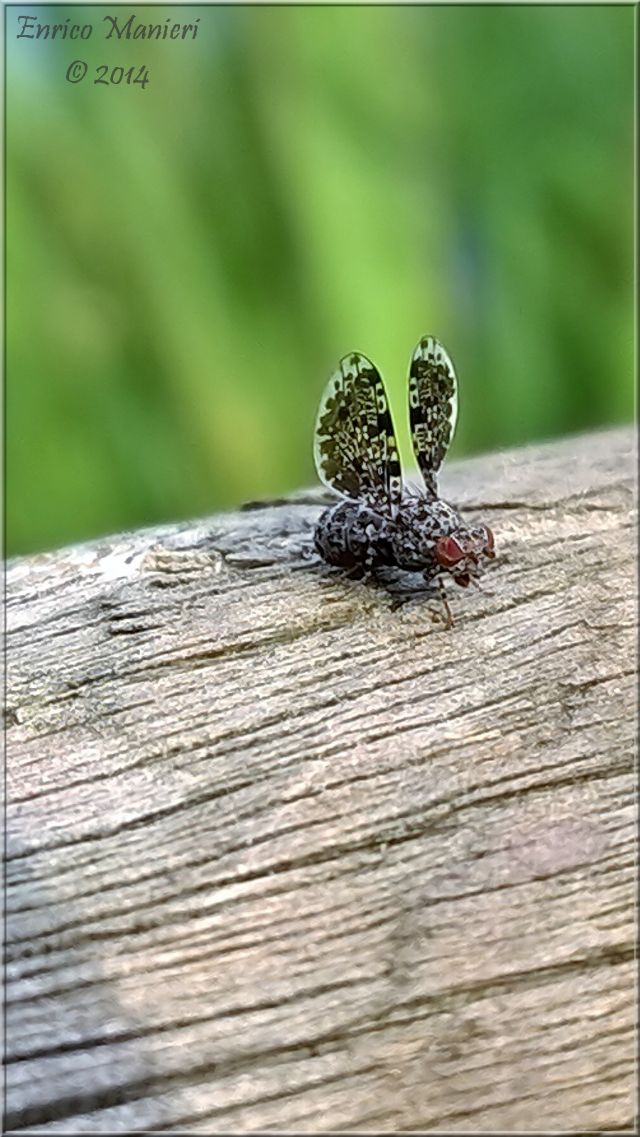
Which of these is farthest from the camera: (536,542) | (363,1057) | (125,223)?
(125,223)

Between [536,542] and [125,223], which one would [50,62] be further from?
[536,542]

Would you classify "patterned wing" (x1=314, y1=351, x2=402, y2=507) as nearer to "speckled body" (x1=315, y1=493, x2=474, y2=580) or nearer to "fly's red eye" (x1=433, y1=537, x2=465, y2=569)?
"speckled body" (x1=315, y1=493, x2=474, y2=580)

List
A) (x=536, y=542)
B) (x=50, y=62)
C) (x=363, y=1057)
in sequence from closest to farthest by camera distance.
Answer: (x=363, y=1057)
(x=536, y=542)
(x=50, y=62)

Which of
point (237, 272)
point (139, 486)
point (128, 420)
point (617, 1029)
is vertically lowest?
point (617, 1029)

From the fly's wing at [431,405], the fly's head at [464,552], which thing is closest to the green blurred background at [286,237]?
the fly's wing at [431,405]

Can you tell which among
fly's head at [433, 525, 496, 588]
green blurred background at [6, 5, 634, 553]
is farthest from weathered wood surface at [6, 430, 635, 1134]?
green blurred background at [6, 5, 634, 553]

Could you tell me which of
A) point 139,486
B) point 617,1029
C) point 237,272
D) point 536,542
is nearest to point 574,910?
point 617,1029

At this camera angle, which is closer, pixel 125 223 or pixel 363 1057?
pixel 363 1057
